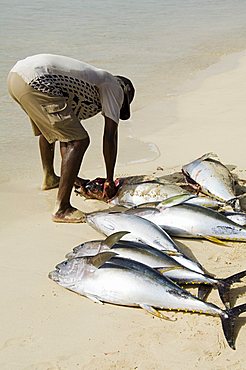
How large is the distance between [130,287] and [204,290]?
52 cm

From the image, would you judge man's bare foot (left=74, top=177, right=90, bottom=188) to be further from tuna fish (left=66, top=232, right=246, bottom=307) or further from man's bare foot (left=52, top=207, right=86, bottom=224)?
tuna fish (left=66, top=232, right=246, bottom=307)

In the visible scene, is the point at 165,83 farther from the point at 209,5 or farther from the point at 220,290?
the point at 209,5

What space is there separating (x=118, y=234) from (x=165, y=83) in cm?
703

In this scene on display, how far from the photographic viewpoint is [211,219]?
4.75 m

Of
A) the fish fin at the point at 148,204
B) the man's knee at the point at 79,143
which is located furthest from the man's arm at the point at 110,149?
the fish fin at the point at 148,204

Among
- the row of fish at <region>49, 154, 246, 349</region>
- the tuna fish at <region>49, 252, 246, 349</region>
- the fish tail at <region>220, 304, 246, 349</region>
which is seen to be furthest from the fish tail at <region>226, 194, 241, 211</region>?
the fish tail at <region>220, 304, 246, 349</region>

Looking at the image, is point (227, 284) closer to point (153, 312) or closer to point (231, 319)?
point (231, 319)

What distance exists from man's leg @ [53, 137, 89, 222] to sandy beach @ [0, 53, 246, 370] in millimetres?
120

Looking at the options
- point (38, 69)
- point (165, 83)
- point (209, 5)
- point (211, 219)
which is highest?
point (38, 69)

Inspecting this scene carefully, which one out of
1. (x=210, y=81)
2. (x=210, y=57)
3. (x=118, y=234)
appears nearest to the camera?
(x=118, y=234)

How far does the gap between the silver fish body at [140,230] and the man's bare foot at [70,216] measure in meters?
0.24

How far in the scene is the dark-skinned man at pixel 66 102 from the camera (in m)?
5.08

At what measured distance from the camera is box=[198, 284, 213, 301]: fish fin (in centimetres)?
397

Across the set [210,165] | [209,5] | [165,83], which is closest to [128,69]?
[165,83]
